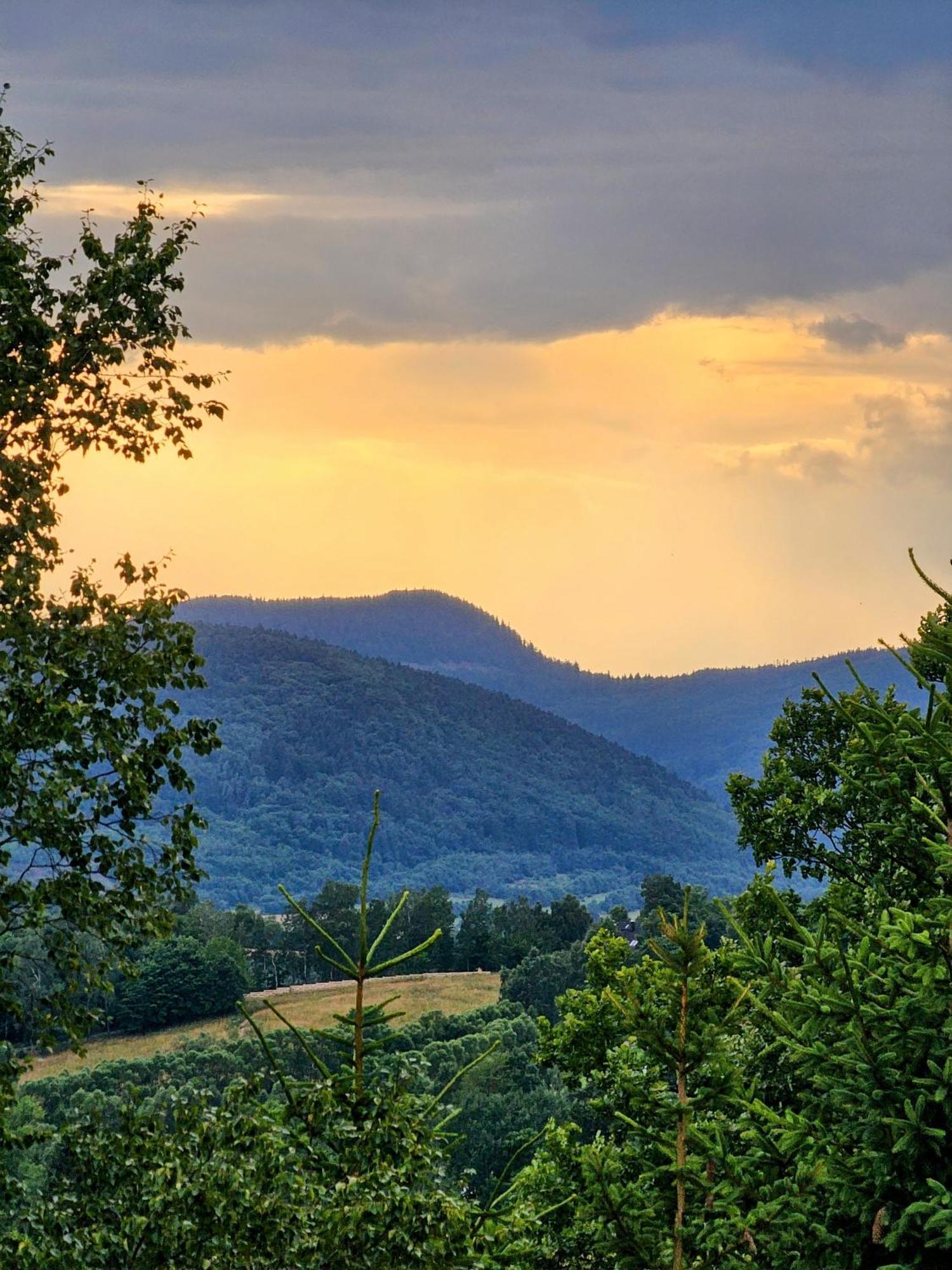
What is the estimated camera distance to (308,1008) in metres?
115

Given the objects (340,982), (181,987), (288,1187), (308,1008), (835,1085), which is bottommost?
(340,982)

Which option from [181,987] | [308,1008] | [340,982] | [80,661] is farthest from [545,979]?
[80,661]

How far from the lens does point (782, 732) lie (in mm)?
26031

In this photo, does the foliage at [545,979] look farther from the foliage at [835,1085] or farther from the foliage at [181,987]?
the foliage at [835,1085]

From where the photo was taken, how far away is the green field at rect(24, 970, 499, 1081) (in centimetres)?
10150

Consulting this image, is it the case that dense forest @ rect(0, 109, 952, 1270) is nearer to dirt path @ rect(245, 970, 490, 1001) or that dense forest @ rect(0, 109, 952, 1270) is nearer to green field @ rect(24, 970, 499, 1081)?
green field @ rect(24, 970, 499, 1081)

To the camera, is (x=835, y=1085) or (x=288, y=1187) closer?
(x=835, y=1085)

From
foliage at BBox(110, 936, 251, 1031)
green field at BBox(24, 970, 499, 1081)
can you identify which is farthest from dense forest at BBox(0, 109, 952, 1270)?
foliage at BBox(110, 936, 251, 1031)

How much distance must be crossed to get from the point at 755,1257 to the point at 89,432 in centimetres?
915

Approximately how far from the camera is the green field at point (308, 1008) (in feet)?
333

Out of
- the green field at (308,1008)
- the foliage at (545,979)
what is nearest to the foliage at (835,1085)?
the green field at (308,1008)

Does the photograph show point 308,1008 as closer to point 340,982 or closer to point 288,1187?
point 340,982

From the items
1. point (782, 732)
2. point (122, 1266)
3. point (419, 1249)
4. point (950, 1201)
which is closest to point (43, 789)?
point (122, 1266)

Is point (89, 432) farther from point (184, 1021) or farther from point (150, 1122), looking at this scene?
point (184, 1021)
